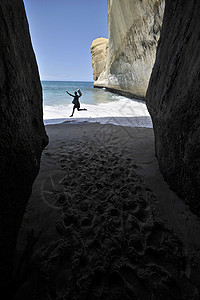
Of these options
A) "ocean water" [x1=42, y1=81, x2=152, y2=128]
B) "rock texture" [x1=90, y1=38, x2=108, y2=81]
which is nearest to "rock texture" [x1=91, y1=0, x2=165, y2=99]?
"ocean water" [x1=42, y1=81, x2=152, y2=128]

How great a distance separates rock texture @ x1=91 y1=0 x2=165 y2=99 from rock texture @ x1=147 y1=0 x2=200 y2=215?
845 centimetres

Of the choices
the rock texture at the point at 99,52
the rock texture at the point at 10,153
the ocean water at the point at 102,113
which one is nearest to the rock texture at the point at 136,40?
the ocean water at the point at 102,113

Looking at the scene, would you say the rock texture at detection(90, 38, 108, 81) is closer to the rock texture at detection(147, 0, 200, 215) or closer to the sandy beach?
the rock texture at detection(147, 0, 200, 215)

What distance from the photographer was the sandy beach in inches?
41.9

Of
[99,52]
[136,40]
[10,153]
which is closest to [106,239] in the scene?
[10,153]

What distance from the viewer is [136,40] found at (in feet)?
38.1

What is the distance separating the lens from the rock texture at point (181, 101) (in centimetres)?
143

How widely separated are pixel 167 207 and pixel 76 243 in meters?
1.08

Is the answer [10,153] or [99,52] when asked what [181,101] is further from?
[99,52]

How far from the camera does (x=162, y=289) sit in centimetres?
104

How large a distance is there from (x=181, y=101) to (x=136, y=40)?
13.0 metres

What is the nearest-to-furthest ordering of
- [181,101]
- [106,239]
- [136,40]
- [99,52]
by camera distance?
[106,239] < [181,101] < [136,40] < [99,52]

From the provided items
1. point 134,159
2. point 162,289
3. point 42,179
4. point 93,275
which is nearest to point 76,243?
point 93,275

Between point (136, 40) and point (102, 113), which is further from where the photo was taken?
point (136, 40)
